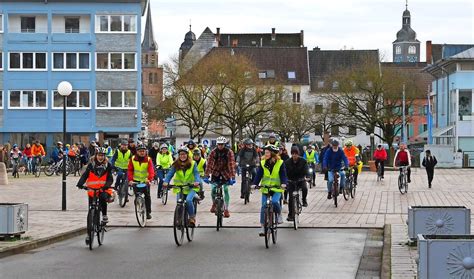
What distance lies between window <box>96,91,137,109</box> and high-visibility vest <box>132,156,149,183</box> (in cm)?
4891

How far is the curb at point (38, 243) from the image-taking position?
14.8 m

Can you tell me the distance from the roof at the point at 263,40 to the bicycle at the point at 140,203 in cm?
11310

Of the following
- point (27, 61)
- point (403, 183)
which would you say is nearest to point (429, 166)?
point (403, 183)

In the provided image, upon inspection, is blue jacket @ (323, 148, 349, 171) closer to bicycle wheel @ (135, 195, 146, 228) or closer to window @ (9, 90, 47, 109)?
bicycle wheel @ (135, 195, 146, 228)

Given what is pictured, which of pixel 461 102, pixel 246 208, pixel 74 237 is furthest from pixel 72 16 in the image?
pixel 74 237

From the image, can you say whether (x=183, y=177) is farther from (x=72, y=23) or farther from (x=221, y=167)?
(x=72, y=23)

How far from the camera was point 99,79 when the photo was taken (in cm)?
6800

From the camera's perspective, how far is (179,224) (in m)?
16.2

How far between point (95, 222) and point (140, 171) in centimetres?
386

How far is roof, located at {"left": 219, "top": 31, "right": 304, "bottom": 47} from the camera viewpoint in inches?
5276

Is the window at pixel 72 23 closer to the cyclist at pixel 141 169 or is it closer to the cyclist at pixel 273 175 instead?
the cyclist at pixel 141 169

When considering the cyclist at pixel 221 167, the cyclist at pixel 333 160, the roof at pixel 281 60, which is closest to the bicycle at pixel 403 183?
the cyclist at pixel 333 160

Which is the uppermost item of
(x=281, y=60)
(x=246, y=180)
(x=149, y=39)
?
(x=149, y=39)

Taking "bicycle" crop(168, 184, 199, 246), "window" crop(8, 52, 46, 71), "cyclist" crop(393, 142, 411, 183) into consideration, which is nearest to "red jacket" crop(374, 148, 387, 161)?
"cyclist" crop(393, 142, 411, 183)
